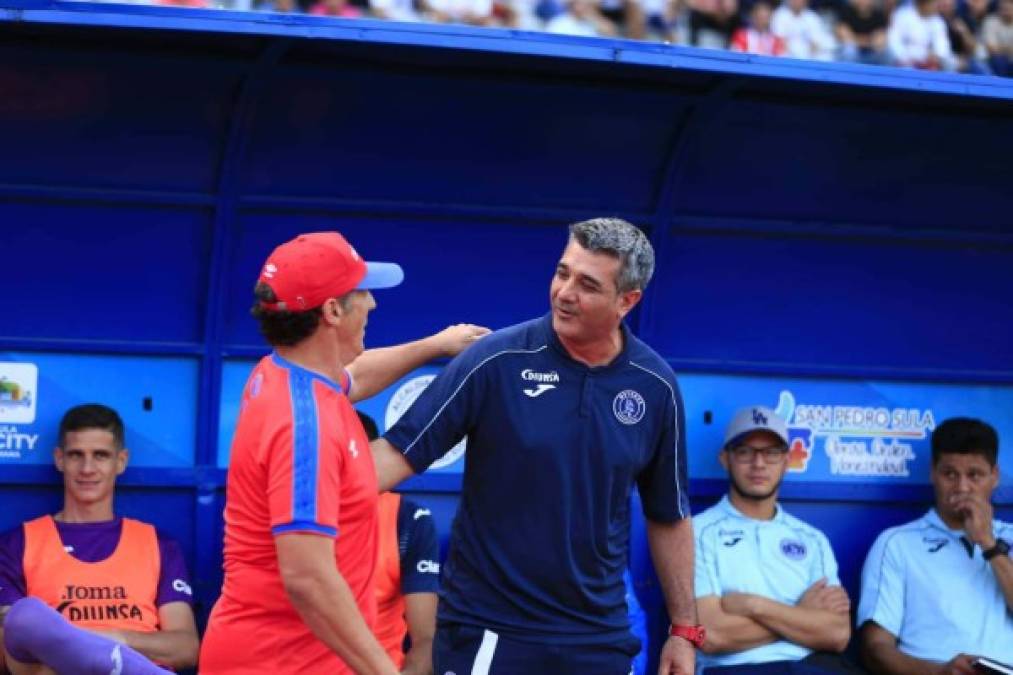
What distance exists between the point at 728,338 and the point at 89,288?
2.50 m

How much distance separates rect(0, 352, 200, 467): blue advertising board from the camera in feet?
18.9

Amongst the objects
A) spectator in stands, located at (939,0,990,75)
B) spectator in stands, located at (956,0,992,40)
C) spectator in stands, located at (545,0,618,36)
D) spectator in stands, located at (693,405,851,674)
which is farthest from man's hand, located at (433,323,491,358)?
spectator in stands, located at (956,0,992,40)

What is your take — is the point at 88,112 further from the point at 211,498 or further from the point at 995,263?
the point at 995,263

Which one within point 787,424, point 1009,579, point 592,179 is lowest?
point 1009,579

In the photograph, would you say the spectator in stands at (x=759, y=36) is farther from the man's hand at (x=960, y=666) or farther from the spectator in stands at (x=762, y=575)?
the man's hand at (x=960, y=666)

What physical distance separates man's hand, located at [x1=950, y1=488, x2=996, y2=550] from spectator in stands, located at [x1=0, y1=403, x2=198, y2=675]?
2.93 m

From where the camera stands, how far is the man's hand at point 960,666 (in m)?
5.84

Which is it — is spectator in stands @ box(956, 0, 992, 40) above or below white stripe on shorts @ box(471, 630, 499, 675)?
above

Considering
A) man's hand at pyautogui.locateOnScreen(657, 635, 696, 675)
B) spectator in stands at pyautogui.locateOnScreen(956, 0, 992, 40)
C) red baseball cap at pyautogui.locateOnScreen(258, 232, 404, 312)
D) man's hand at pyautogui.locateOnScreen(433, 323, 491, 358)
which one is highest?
spectator in stands at pyautogui.locateOnScreen(956, 0, 992, 40)

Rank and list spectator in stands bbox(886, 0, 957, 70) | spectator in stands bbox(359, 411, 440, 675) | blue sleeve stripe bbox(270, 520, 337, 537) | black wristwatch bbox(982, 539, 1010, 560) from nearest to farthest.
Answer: blue sleeve stripe bbox(270, 520, 337, 537) → spectator in stands bbox(359, 411, 440, 675) → black wristwatch bbox(982, 539, 1010, 560) → spectator in stands bbox(886, 0, 957, 70)

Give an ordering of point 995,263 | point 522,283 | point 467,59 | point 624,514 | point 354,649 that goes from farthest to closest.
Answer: point 995,263 < point 522,283 < point 467,59 < point 624,514 < point 354,649

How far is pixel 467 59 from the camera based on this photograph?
539 centimetres

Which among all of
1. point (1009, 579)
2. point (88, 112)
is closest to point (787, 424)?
point (1009, 579)

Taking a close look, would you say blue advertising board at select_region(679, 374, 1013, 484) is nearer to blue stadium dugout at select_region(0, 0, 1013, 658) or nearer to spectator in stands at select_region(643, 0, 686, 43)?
blue stadium dugout at select_region(0, 0, 1013, 658)
